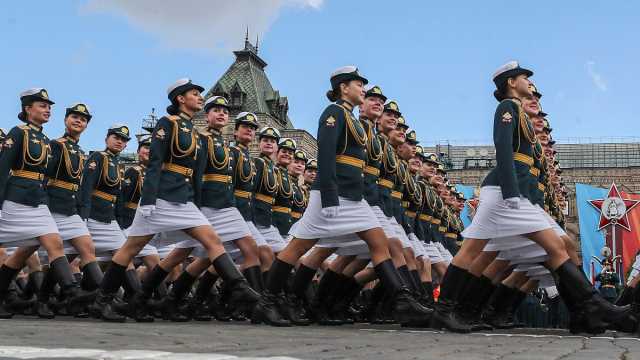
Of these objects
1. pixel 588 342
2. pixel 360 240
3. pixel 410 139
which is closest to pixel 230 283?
pixel 360 240

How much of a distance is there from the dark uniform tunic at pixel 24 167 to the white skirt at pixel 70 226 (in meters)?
0.48

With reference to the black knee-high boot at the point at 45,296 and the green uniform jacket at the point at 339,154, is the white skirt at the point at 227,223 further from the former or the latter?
the black knee-high boot at the point at 45,296

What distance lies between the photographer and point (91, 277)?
816 centimetres

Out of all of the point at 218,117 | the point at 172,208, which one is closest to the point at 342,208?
the point at 172,208

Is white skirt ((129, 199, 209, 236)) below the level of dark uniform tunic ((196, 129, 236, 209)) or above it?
below

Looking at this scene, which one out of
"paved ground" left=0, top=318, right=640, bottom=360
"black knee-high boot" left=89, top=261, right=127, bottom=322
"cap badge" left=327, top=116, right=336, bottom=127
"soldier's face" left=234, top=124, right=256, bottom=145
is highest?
"soldier's face" left=234, top=124, right=256, bottom=145

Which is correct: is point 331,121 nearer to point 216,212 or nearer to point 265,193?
point 216,212

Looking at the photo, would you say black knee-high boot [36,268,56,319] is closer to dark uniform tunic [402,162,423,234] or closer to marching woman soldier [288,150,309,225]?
marching woman soldier [288,150,309,225]

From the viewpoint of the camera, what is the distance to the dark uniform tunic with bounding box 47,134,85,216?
355 inches

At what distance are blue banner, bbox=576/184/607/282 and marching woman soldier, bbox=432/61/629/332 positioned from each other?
24.7 meters

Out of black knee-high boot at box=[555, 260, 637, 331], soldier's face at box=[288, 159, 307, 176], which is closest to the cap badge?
black knee-high boot at box=[555, 260, 637, 331]

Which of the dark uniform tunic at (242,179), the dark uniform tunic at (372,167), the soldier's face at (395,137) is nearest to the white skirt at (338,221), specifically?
the dark uniform tunic at (372,167)

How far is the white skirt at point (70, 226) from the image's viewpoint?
8.76m

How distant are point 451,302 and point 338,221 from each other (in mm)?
1131
